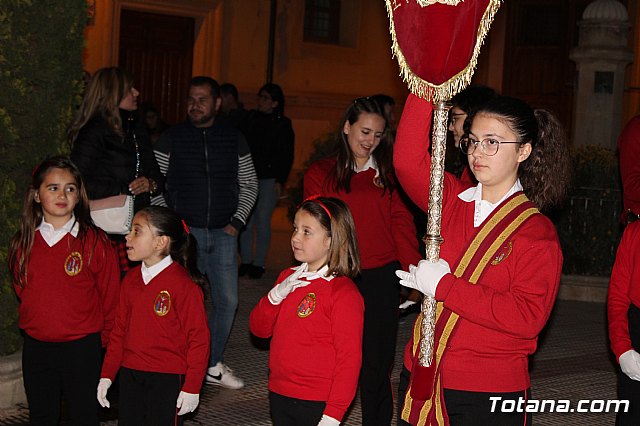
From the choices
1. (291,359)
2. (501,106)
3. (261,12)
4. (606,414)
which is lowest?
(606,414)

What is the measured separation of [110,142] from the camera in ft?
21.2

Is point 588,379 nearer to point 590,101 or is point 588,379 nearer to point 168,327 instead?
point 168,327

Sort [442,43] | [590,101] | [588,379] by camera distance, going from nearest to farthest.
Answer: [442,43] < [588,379] < [590,101]

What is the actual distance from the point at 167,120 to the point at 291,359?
Answer: 544 inches

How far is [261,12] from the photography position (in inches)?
752

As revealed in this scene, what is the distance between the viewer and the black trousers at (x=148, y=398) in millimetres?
5156

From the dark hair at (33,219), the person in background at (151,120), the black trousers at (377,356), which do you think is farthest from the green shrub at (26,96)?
the person in background at (151,120)

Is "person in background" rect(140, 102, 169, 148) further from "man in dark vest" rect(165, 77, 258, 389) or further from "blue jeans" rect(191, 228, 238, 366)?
"blue jeans" rect(191, 228, 238, 366)

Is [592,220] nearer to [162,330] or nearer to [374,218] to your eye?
[374,218]

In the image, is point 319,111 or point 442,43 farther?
point 319,111

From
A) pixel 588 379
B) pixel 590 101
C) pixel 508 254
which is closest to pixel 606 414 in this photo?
pixel 588 379

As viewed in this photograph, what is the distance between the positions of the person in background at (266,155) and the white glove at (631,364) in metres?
7.47

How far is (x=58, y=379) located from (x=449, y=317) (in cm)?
251

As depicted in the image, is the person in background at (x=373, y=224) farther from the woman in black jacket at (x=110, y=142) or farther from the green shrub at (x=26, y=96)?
the green shrub at (x=26, y=96)
